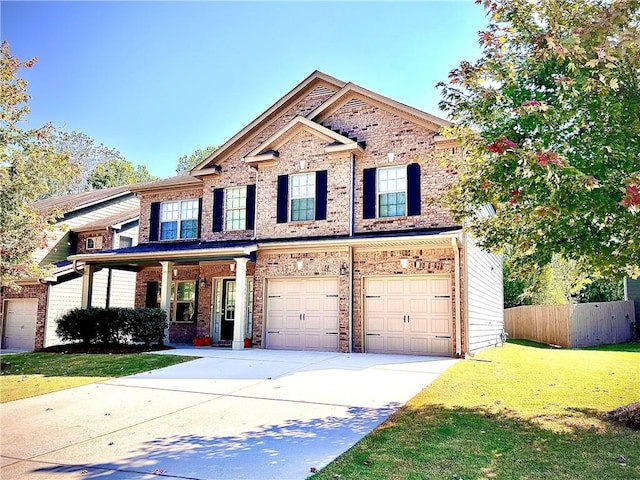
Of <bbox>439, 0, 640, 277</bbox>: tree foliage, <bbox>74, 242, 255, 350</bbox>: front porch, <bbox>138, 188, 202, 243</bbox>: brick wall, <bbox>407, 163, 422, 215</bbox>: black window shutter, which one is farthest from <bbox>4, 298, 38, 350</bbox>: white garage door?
<bbox>439, 0, 640, 277</bbox>: tree foliage

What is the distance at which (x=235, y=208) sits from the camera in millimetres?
17781

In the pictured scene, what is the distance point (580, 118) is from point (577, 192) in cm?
130

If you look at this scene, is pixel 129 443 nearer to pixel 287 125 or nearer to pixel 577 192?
pixel 577 192

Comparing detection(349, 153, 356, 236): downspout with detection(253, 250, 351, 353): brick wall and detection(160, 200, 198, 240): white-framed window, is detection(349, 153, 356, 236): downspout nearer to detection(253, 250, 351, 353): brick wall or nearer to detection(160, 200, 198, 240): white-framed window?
→ detection(253, 250, 351, 353): brick wall

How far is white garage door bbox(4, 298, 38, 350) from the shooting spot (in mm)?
20297

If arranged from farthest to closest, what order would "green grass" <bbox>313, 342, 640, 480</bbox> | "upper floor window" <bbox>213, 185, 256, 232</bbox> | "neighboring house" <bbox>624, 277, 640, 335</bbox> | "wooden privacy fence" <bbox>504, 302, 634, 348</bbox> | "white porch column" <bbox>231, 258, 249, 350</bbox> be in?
"neighboring house" <bbox>624, 277, 640, 335</bbox>, "wooden privacy fence" <bbox>504, 302, 634, 348</bbox>, "upper floor window" <bbox>213, 185, 256, 232</bbox>, "white porch column" <bbox>231, 258, 249, 350</bbox>, "green grass" <bbox>313, 342, 640, 480</bbox>

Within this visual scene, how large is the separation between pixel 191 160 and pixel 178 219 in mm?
A: 29235

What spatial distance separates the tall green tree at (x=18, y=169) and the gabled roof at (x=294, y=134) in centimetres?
616

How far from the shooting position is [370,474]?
15.6ft

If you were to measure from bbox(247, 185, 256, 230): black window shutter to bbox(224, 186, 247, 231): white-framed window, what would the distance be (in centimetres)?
20

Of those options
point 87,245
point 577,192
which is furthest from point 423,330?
point 87,245

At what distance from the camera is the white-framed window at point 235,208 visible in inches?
692

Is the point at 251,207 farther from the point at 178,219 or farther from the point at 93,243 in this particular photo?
the point at 93,243

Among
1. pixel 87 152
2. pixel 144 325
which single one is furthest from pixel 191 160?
pixel 144 325
